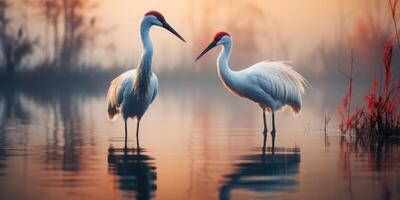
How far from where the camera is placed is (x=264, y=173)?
8.67 m

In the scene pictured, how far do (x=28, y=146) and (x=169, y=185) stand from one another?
4548mm

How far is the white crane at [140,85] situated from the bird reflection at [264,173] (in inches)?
113

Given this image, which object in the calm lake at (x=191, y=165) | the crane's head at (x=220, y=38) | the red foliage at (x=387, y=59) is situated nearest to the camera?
the calm lake at (x=191, y=165)

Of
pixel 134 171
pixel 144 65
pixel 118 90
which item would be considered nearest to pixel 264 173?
pixel 134 171

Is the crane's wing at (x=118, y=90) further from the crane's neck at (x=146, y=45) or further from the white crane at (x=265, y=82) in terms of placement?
the white crane at (x=265, y=82)

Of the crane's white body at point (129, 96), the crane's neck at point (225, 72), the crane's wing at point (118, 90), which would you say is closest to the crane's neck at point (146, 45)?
the crane's white body at point (129, 96)

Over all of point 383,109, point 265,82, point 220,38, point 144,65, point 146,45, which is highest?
point 220,38

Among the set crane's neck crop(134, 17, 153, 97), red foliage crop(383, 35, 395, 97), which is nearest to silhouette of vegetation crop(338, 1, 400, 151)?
red foliage crop(383, 35, 395, 97)

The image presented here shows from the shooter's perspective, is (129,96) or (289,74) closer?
(129,96)

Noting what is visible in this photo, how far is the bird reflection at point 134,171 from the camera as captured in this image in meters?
7.45

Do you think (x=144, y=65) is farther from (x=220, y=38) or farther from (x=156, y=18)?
(x=220, y=38)

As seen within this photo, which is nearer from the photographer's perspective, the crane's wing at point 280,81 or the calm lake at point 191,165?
the calm lake at point 191,165

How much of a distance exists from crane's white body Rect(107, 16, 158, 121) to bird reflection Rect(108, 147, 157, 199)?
207 centimetres

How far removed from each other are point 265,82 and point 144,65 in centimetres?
277
